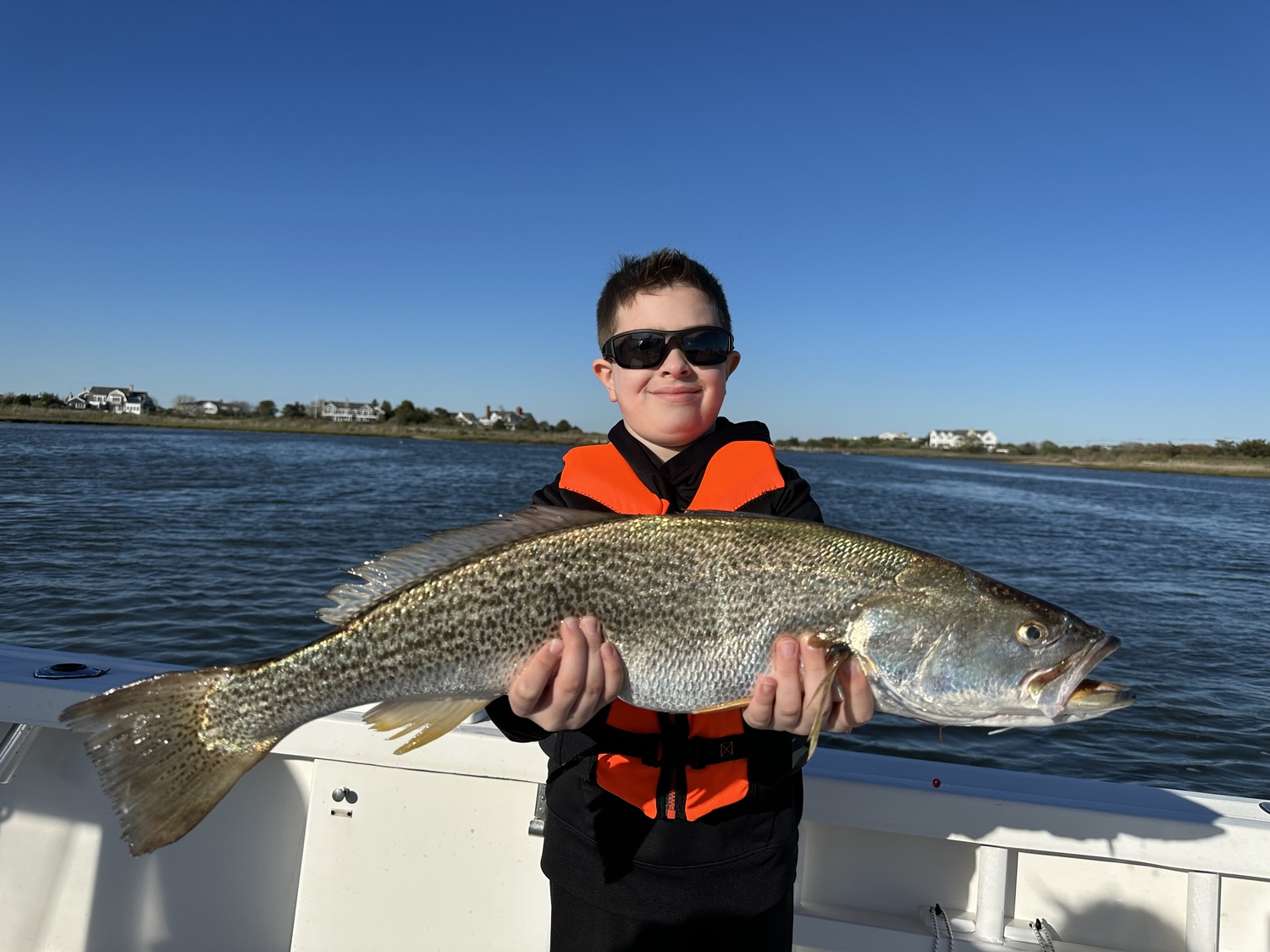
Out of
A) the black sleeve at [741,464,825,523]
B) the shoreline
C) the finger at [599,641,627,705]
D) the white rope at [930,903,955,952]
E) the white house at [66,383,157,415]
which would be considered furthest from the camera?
the white house at [66,383,157,415]

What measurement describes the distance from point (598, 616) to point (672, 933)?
1187 mm

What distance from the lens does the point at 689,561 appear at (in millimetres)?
2631

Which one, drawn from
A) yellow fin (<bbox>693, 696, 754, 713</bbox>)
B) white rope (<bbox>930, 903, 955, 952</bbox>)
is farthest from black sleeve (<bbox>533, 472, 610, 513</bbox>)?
white rope (<bbox>930, 903, 955, 952</bbox>)

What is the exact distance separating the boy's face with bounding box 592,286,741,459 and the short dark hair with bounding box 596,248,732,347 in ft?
0.14

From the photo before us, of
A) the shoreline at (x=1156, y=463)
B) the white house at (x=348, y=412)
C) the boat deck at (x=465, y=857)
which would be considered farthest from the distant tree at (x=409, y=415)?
the boat deck at (x=465, y=857)

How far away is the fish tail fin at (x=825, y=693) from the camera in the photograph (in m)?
2.44

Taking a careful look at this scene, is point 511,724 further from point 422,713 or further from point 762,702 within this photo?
point 762,702

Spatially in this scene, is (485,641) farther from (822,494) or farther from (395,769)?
(822,494)

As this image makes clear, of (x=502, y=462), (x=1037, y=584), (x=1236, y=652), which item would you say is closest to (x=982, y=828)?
(x=1236, y=652)

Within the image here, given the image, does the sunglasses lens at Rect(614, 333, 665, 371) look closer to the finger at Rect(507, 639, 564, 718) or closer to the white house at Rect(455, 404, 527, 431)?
the finger at Rect(507, 639, 564, 718)

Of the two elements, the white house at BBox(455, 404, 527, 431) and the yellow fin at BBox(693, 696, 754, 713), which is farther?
the white house at BBox(455, 404, 527, 431)

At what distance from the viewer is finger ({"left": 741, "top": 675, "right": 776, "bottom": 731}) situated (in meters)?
2.54

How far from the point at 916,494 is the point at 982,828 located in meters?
51.5

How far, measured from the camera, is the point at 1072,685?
99.0 inches
